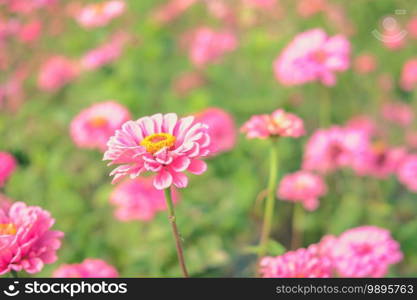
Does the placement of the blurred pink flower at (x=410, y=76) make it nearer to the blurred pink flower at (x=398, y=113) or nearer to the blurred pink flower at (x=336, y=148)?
the blurred pink flower at (x=398, y=113)

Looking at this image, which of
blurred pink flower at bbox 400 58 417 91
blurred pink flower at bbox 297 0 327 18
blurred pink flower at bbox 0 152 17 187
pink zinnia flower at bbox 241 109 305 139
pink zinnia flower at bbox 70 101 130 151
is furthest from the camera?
blurred pink flower at bbox 297 0 327 18

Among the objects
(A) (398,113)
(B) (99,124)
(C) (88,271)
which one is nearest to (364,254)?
(C) (88,271)

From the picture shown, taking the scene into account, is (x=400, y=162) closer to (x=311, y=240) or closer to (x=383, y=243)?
(x=311, y=240)

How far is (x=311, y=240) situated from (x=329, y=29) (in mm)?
714

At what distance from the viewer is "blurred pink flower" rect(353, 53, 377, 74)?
1532 mm

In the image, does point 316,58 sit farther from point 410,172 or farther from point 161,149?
point 161,149

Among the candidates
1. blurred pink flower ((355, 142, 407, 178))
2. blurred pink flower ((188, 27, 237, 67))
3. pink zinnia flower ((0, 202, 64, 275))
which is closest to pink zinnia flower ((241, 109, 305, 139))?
pink zinnia flower ((0, 202, 64, 275))

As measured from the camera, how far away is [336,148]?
3.71ft

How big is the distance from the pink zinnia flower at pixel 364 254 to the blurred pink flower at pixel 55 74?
105 cm

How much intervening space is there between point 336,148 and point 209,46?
59cm

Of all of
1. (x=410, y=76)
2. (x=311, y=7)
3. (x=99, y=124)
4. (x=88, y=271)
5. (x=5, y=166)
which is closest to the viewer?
(x=88, y=271)

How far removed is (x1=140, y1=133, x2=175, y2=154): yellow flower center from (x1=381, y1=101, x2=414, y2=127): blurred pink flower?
3.72ft

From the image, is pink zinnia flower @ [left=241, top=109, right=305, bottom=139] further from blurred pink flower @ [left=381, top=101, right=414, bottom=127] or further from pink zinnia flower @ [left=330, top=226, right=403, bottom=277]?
blurred pink flower @ [left=381, top=101, right=414, bottom=127]

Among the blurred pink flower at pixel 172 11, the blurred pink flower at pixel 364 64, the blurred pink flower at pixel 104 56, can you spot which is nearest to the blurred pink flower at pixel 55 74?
the blurred pink flower at pixel 104 56
